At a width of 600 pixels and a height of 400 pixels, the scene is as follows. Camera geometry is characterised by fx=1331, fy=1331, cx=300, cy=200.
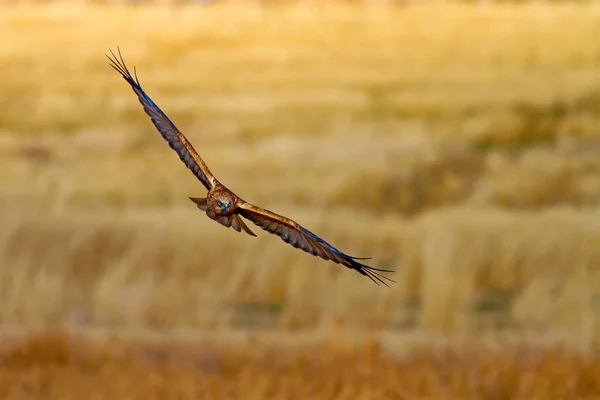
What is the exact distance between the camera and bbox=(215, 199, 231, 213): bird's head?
267 centimetres

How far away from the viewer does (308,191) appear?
8781 millimetres

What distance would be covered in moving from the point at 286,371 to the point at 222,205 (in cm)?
323

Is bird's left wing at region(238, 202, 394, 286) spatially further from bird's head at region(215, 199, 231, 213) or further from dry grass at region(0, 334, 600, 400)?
dry grass at region(0, 334, 600, 400)

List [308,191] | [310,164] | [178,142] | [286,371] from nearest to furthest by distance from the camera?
[178,142] → [286,371] → [308,191] → [310,164]

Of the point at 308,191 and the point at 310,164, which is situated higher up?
the point at 310,164

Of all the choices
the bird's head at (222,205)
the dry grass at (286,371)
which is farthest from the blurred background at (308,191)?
the bird's head at (222,205)

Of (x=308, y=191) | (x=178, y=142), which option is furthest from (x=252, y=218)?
(x=308, y=191)

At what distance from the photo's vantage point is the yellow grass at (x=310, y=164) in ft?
24.1

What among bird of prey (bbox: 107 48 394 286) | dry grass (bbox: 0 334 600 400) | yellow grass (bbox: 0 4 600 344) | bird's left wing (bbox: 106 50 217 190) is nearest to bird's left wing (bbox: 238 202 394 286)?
bird of prey (bbox: 107 48 394 286)

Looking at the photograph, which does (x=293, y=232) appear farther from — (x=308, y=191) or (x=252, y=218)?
(x=308, y=191)

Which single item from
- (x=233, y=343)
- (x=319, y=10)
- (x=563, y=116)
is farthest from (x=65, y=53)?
(x=233, y=343)

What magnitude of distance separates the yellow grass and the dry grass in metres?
0.70

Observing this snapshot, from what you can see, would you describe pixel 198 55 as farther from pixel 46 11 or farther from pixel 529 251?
pixel 529 251

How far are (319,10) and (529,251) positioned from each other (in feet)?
11.2
